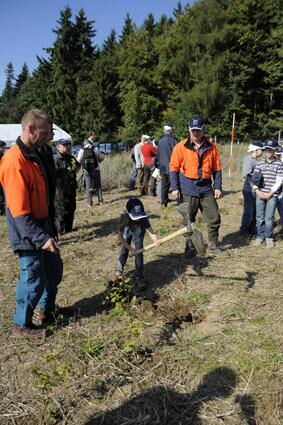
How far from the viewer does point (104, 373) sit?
3.10 meters

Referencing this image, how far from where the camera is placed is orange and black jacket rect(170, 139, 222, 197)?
545 centimetres

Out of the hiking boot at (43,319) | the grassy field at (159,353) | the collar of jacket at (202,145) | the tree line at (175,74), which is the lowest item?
the grassy field at (159,353)

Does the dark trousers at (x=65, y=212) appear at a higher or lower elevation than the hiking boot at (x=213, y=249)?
higher

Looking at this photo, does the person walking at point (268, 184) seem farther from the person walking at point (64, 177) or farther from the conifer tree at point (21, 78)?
the conifer tree at point (21, 78)

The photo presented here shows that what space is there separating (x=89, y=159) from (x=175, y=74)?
32.2 m

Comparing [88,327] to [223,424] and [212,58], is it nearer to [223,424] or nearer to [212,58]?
[223,424]

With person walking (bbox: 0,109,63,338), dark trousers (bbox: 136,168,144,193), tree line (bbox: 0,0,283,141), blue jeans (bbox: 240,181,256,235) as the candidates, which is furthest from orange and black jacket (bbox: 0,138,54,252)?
tree line (bbox: 0,0,283,141)

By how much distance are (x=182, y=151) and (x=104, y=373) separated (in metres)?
3.31

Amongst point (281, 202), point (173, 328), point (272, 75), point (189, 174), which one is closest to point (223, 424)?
point (173, 328)

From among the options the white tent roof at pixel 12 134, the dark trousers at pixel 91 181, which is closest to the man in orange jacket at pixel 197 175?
the dark trousers at pixel 91 181

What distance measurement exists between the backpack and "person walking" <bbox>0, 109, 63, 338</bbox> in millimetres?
5763

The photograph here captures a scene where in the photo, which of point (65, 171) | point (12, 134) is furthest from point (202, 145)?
point (12, 134)

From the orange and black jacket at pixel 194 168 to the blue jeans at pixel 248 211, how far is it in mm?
1284

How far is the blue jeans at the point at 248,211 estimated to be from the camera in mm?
6709
